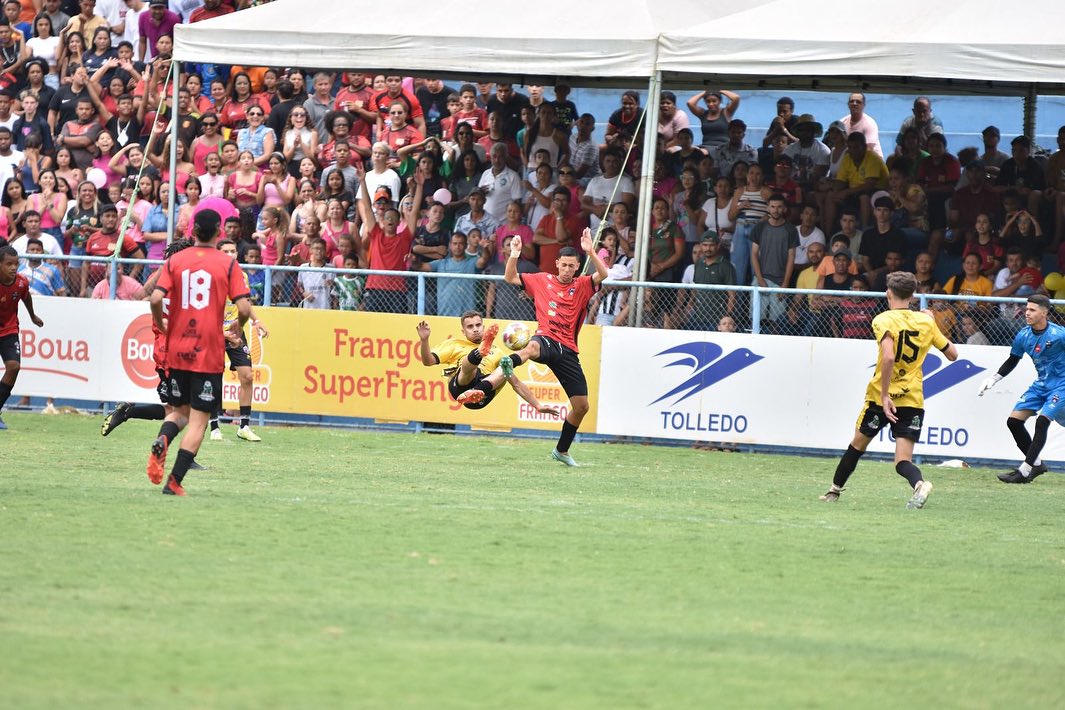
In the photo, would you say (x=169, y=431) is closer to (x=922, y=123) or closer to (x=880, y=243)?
(x=880, y=243)

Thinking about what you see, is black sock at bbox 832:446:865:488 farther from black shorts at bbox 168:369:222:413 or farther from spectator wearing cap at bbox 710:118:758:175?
spectator wearing cap at bbox 710:118:758:175

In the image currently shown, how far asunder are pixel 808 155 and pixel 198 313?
11061 mm

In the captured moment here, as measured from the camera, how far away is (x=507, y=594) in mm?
7703

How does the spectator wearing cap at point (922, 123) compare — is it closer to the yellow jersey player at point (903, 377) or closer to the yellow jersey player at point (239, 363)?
the yellow jersey player at point (903, 377)

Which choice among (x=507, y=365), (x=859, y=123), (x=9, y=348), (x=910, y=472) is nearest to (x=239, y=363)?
(x=9, y=348)

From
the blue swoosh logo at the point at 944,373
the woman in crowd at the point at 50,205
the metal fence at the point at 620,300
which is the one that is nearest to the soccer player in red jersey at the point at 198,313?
the metal fence at the point at 620,300

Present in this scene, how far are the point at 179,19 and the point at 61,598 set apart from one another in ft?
60.0

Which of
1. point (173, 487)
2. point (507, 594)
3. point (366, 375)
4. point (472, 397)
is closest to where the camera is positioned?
point (507, 594)

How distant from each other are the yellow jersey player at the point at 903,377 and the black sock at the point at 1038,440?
11.0 feet

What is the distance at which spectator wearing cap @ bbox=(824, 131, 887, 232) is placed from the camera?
18781 mm

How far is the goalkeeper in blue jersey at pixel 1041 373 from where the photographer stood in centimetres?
1511

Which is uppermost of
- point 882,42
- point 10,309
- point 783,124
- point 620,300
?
point 882,42

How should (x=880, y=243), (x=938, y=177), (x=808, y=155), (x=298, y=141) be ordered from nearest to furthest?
(x=880, y=243) → (x=938, y=177) → (x=808, y=155) → (x=298, y=141)

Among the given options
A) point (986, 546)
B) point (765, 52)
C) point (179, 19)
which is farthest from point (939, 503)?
point (179, 19)
